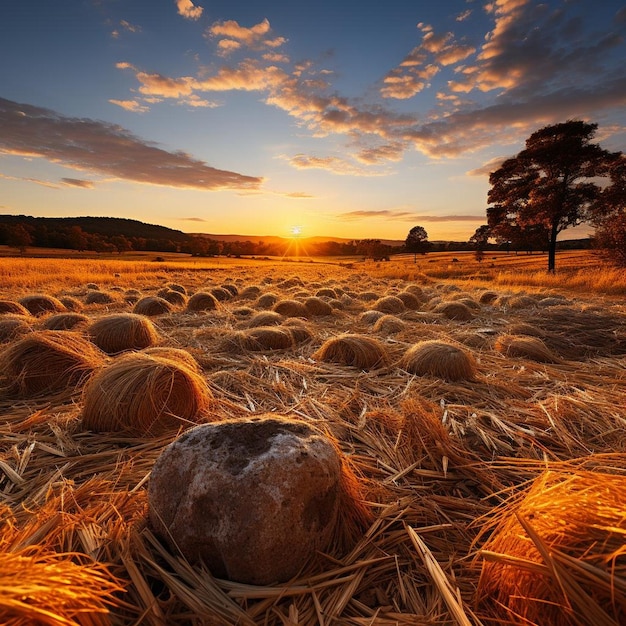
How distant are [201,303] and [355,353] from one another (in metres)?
6.36

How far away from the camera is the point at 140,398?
2773mm

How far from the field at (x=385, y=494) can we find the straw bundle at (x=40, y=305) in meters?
4.02

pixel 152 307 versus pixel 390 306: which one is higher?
pixel 390 306

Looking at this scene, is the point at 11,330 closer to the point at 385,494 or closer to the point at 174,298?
the point at 174,298

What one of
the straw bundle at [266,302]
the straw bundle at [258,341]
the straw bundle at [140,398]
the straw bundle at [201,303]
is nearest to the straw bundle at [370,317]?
the straw bundle at [258,341]

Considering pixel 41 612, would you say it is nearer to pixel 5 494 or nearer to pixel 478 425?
pixel 5 494

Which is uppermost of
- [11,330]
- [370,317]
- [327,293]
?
[11,330]

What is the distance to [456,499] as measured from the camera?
1.98m

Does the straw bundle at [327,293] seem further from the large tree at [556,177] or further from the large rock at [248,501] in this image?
the large tree at [556,177]

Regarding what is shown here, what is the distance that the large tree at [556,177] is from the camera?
21141 millimetres

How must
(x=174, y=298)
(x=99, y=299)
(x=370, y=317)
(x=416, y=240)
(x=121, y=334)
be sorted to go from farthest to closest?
(x=416, y=240)
(x=99, y=299)
(x=174, y=298)
(x=370, y=317)
(x=121, y=334)

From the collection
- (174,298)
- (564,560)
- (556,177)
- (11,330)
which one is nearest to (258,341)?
(11,330)

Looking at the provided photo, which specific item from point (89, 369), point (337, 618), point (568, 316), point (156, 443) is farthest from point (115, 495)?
point (568, 316)

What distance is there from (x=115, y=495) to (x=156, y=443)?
0.73 m
